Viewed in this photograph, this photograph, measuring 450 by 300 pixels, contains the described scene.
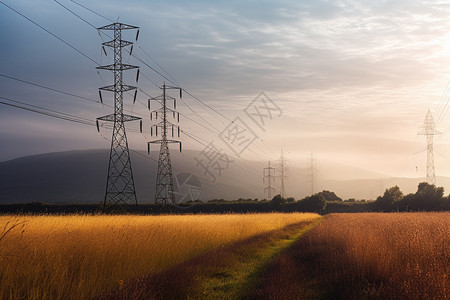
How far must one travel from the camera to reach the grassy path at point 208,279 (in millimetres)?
7640

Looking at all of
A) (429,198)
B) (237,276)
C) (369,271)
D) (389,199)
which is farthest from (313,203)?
(369,271)

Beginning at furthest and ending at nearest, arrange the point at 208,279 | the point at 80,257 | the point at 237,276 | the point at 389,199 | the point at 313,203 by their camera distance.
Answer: the point at 313,203
the point at 389,199
the point at 237,276
the point at 208,279
the point at 80,257

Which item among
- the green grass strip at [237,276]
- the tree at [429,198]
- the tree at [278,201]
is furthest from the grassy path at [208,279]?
the tree at [278,201]

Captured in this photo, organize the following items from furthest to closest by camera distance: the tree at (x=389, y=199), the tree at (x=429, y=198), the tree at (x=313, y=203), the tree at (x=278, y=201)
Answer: the tree at (x=313, y=203) → the tree at (x=278, y=201) → the tree at (x=389, y=199) → the tree at (x=429, y=198)

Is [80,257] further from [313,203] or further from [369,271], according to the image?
[313,203]

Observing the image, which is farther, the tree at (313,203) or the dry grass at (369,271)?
the tree at (313,203)

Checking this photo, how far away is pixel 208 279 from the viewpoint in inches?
401

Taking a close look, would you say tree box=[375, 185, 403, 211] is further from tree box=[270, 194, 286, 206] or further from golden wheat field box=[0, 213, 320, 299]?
golden wheat field box=[0, 213, 320, 299]

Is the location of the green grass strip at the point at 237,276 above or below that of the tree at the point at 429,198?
below

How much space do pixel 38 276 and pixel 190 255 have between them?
21.9ft

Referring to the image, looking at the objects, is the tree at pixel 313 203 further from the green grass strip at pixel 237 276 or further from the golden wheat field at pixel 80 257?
the golden wheat field at pixel 80 257

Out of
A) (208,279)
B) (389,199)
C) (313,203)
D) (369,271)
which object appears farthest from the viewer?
(313,203)

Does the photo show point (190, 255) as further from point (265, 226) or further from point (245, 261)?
point (265, 226)

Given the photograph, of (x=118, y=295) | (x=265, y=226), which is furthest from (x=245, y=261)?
(x=265, y=226)
